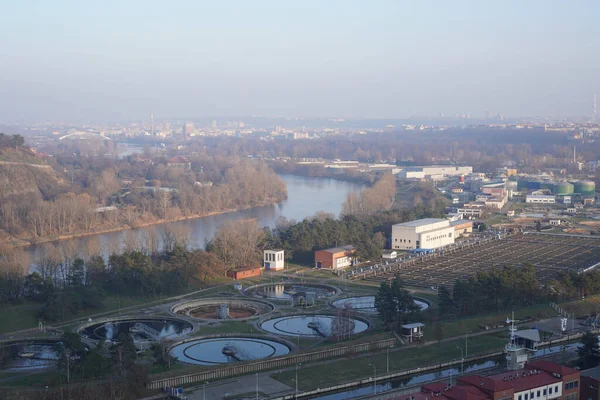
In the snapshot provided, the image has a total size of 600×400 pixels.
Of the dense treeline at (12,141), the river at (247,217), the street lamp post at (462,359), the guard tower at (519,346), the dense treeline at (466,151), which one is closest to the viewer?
the guard tower at (519,346)

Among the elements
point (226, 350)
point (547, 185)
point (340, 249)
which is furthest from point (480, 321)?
point (547, 185)

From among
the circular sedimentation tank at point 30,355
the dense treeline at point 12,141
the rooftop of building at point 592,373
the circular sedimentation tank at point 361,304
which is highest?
the dense treeline at point 12,141

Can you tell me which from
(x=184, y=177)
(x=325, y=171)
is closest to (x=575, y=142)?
(x=325, y=171)

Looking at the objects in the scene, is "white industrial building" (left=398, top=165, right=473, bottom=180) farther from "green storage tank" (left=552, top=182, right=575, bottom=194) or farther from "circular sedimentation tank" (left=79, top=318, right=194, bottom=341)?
"circular sedimentation tank" (left=79, top=318, right=194, bottom=341)

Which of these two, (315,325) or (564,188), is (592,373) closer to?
(315,325)

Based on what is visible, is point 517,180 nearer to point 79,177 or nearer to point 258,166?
point 258,166

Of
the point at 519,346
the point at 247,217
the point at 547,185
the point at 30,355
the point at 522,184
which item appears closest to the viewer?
the point at 519,346

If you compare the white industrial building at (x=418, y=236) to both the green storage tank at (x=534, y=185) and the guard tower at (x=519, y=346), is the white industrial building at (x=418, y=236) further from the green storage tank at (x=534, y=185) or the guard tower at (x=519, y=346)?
the green storage tank at (x=534, y=185)

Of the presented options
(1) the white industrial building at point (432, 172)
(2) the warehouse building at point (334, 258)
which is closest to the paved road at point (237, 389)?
(2) the warehouse building at point (334, 258)
